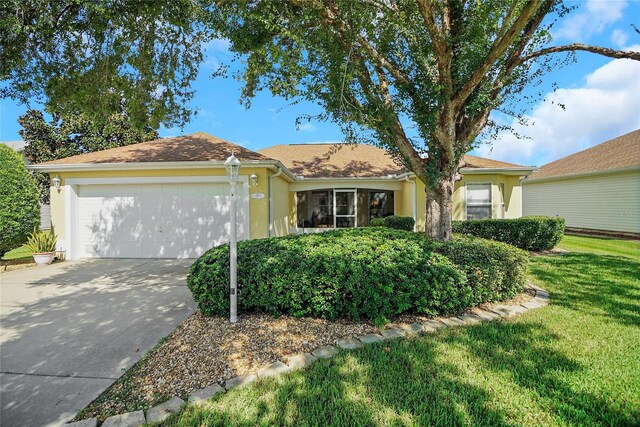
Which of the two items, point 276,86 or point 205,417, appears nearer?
point 205,417

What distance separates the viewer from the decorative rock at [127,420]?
2322mm

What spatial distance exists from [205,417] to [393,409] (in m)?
1.54

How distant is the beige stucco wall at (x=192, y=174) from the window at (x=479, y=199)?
8.11 meters

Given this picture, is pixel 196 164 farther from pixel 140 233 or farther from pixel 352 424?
pixel 352 424

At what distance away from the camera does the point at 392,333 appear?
3791mm

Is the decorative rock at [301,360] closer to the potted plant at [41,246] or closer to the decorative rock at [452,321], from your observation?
the decorative rock at [452,321]

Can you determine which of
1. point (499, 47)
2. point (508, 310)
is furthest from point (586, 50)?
point (508, 310)

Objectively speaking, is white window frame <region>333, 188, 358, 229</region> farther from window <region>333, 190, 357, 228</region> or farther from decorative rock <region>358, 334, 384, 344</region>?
decorative rock <region>358, 334, 384, 344</region>

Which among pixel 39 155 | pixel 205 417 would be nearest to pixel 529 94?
pixel 205 417

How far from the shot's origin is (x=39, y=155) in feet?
59.4

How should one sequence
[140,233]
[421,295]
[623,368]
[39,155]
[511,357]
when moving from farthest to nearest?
[39,155] < [140,233] < [421,295] < [511,357] < [623,368]

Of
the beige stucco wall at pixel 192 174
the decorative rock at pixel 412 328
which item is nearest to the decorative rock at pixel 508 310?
the decorative rock at pixel 412 328

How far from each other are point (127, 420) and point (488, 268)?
4.89 m

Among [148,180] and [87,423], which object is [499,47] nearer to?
[87,423]
